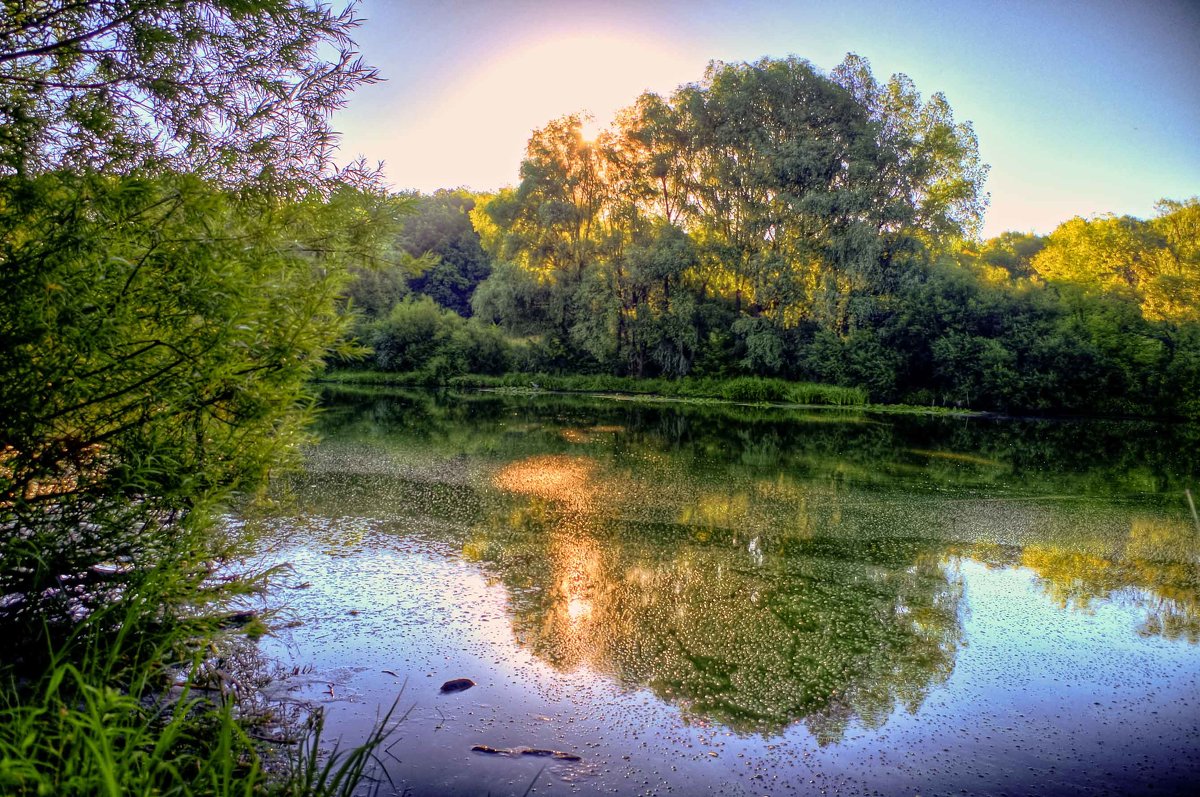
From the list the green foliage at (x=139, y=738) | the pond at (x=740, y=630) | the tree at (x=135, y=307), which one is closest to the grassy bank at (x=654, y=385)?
the pond at (x=740, y=630)

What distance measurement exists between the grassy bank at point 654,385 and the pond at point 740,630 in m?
16.1

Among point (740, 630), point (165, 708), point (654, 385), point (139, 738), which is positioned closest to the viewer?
point (139, 738)

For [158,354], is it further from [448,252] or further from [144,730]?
[448,252]

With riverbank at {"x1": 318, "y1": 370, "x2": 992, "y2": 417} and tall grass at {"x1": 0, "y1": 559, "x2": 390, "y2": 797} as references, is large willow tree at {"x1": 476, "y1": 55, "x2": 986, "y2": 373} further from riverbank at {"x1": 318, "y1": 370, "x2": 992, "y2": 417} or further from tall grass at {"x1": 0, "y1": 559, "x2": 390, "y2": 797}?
tall grass at {"x1": 0, "y1": 559, "x2": 390, "y2": 797}

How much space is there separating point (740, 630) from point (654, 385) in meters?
25.1

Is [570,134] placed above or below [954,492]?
above

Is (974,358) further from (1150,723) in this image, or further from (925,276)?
(1150,723)

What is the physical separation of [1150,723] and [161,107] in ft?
20.2

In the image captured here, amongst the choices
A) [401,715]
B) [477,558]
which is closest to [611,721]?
[401,715]

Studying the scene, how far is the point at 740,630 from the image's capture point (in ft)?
15.3

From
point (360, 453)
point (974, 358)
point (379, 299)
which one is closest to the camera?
point (360, 453)

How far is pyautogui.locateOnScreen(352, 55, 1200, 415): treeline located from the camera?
2611 cm

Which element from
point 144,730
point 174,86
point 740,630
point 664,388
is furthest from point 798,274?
point 144,730

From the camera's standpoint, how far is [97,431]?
323cm
